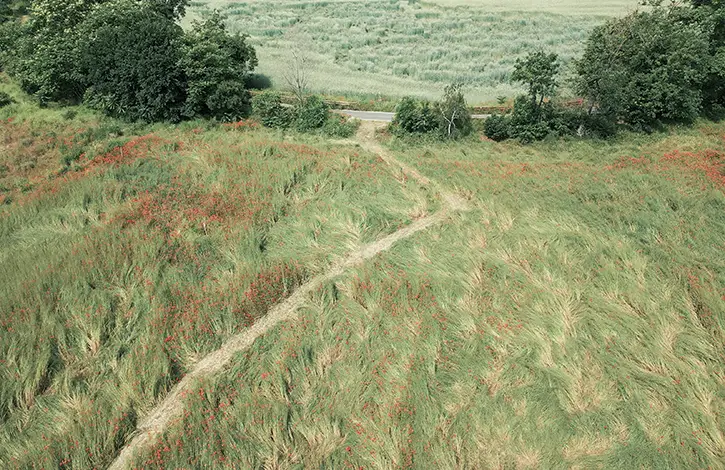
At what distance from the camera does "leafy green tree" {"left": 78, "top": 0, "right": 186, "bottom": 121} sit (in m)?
29.3

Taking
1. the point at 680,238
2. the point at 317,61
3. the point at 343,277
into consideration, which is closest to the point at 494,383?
the point at 343,277

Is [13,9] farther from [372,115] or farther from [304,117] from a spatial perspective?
[372,115]

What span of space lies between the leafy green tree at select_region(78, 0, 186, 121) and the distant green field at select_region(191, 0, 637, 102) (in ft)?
37.0

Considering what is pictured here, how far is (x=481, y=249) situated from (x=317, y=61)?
38.0 m

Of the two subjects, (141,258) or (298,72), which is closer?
(141,258)

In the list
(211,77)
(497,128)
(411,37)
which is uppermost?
(411,37)

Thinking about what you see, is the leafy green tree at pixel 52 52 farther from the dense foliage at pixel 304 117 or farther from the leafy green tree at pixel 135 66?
the dense foliage at pixel 304 117

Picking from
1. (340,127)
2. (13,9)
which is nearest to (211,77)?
(340,127)

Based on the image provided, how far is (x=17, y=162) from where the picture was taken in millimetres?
23906

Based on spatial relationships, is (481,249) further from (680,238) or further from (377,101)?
(377,101)

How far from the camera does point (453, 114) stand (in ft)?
93.4

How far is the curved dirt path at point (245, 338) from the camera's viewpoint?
7.89 metres

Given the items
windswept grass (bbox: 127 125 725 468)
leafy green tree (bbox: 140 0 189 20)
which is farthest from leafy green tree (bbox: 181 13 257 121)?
windswept grass (bbox: 127 125 725 468)

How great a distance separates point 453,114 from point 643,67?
12.9 m
